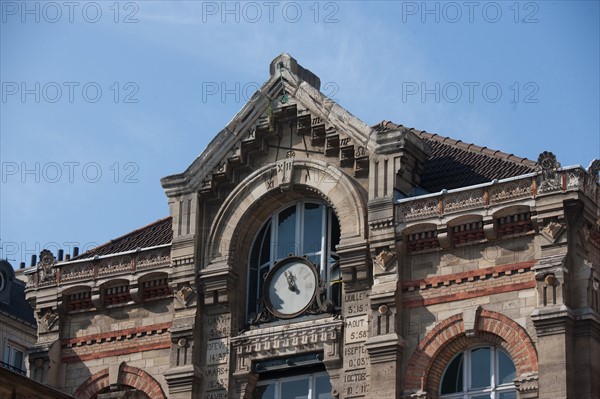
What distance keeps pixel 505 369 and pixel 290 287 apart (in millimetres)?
6696

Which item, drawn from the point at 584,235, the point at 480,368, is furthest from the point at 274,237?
the point at 584,235

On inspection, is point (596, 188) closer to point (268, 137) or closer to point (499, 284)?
point (499, 284)

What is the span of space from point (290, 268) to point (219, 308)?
221 centimetres

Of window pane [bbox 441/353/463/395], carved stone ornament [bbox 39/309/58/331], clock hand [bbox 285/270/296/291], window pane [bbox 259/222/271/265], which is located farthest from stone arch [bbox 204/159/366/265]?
carved stone ornament [bbox 39/309/58/331]

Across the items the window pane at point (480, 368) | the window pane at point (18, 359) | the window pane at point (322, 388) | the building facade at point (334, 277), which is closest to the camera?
the building facade at point (334, 277)

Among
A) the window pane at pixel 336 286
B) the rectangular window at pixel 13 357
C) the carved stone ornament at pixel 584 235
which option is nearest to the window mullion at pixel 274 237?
the window pane at pixel 336 286

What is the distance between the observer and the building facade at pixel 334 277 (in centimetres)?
4531

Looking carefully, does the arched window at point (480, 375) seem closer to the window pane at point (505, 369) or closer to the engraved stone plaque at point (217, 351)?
the window pane at point (505, 369)

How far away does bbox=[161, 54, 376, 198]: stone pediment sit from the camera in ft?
163

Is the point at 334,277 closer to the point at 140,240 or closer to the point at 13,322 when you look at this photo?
the point at 140,240

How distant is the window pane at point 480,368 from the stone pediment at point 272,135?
675 centimetres

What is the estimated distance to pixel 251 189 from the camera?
50.4 m

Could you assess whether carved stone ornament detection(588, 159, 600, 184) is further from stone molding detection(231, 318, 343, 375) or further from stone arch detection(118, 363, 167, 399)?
stone arch detection(118, 363, 167, 399)

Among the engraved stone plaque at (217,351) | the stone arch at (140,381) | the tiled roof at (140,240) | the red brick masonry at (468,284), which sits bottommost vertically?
the stone arch at (140,381)
